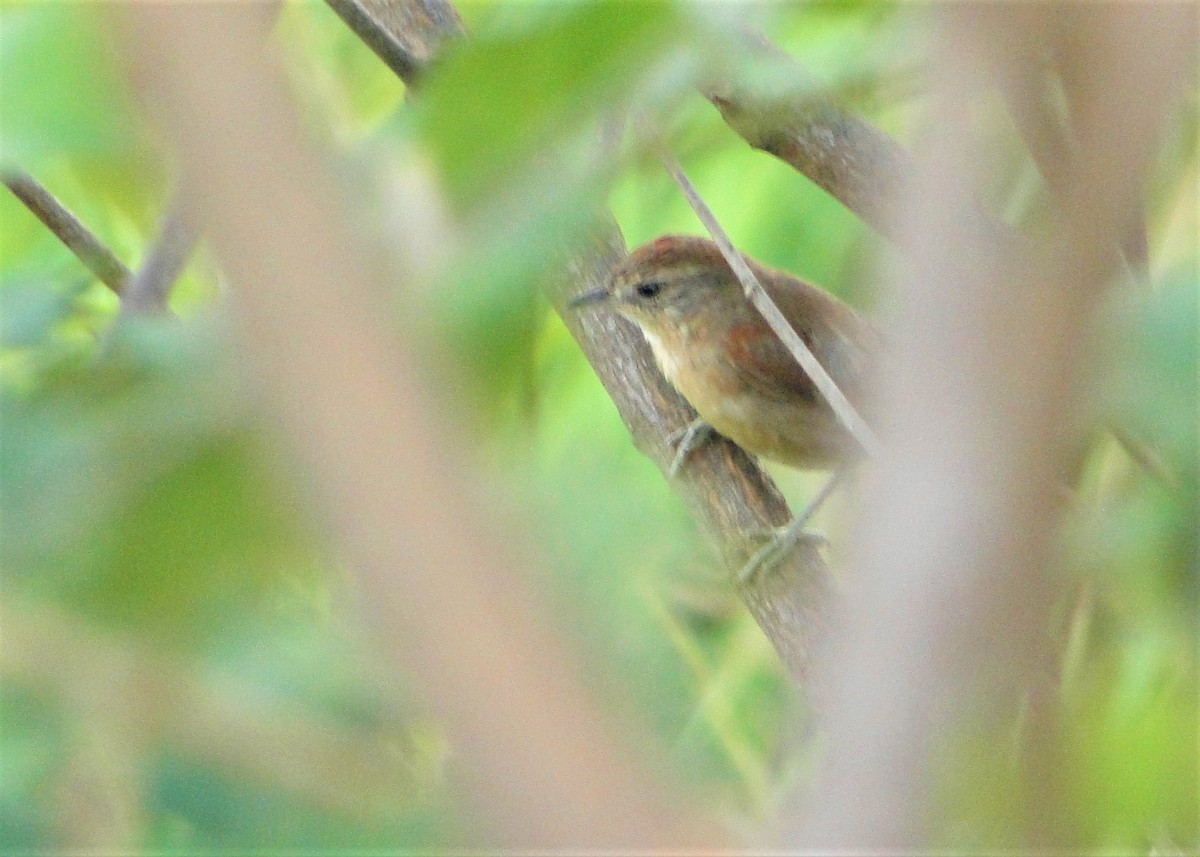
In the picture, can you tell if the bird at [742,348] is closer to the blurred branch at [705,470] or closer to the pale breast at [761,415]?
the pale breast at [761,415]

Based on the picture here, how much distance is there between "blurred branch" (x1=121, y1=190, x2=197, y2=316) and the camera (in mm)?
1646

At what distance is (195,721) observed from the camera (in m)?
1.18

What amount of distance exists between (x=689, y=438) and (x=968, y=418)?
9.67 feet

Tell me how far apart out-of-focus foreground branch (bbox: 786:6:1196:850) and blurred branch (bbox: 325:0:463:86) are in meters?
1.75

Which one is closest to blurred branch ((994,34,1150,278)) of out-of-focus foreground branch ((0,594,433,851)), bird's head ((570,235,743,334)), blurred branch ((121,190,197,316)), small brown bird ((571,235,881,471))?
out-of-focus foreground branch ((0,594,433,851))


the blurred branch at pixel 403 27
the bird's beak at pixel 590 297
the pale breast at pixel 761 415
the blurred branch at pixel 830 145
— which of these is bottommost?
the pale breast at pixel 761 415

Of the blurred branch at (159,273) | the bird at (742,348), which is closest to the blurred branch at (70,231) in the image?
the blurred branch at (159,273)

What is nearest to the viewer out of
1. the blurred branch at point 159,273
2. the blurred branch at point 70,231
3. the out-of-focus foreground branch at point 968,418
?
the out-of-focus foreground branch at point 968,418

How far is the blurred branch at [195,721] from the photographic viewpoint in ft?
3.76

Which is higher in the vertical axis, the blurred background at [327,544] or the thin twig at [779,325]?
the blurred background at [327,544]

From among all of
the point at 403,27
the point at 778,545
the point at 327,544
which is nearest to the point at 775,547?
the point at 778,545

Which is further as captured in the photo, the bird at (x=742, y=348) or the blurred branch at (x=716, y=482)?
the bird at (x=742, y=348)

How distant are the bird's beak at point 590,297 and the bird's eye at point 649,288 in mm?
592

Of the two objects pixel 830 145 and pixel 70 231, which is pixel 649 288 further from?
pixel 70 231
